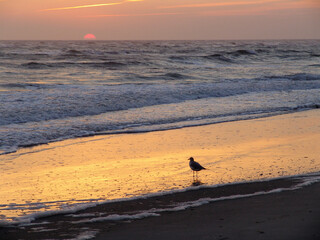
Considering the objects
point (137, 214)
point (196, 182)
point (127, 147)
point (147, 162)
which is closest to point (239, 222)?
point (137, 214)

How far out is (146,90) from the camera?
19.0 m

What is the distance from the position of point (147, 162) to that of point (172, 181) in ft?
3.92

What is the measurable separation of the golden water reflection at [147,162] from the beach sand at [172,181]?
15mm

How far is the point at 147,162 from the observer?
7.93m

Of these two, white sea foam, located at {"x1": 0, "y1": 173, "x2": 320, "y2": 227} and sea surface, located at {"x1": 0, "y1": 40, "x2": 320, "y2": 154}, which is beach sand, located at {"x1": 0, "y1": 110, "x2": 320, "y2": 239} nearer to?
white sea foam, located at {"x1": 0, "y1": 173, "x2": 320, "y2": 227}

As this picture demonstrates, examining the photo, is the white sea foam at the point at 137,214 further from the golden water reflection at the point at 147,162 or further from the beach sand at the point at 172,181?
the golden water reflection at the point at 147,162

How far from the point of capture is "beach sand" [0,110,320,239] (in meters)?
4.75

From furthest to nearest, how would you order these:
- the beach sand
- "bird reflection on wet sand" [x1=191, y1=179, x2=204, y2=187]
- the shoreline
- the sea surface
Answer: the sea surface → "bird reflection on wet sand" [x1=191, y1=179, x2=204, y2=187] → the beach sand → the shoreline

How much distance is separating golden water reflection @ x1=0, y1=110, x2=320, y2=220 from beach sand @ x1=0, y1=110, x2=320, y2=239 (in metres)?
0.01

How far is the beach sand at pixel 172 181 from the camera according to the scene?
187 inches

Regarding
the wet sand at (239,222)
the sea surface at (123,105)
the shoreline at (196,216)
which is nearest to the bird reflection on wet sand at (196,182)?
the shoreline at (196,216)

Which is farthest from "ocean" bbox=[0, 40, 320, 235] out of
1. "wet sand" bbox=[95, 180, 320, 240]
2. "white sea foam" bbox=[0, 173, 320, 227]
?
"wet sand" bbox=[95, 180, 320, 240]

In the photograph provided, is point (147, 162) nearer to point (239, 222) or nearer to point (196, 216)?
point (196, 216)

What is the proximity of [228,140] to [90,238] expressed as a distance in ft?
18.7
